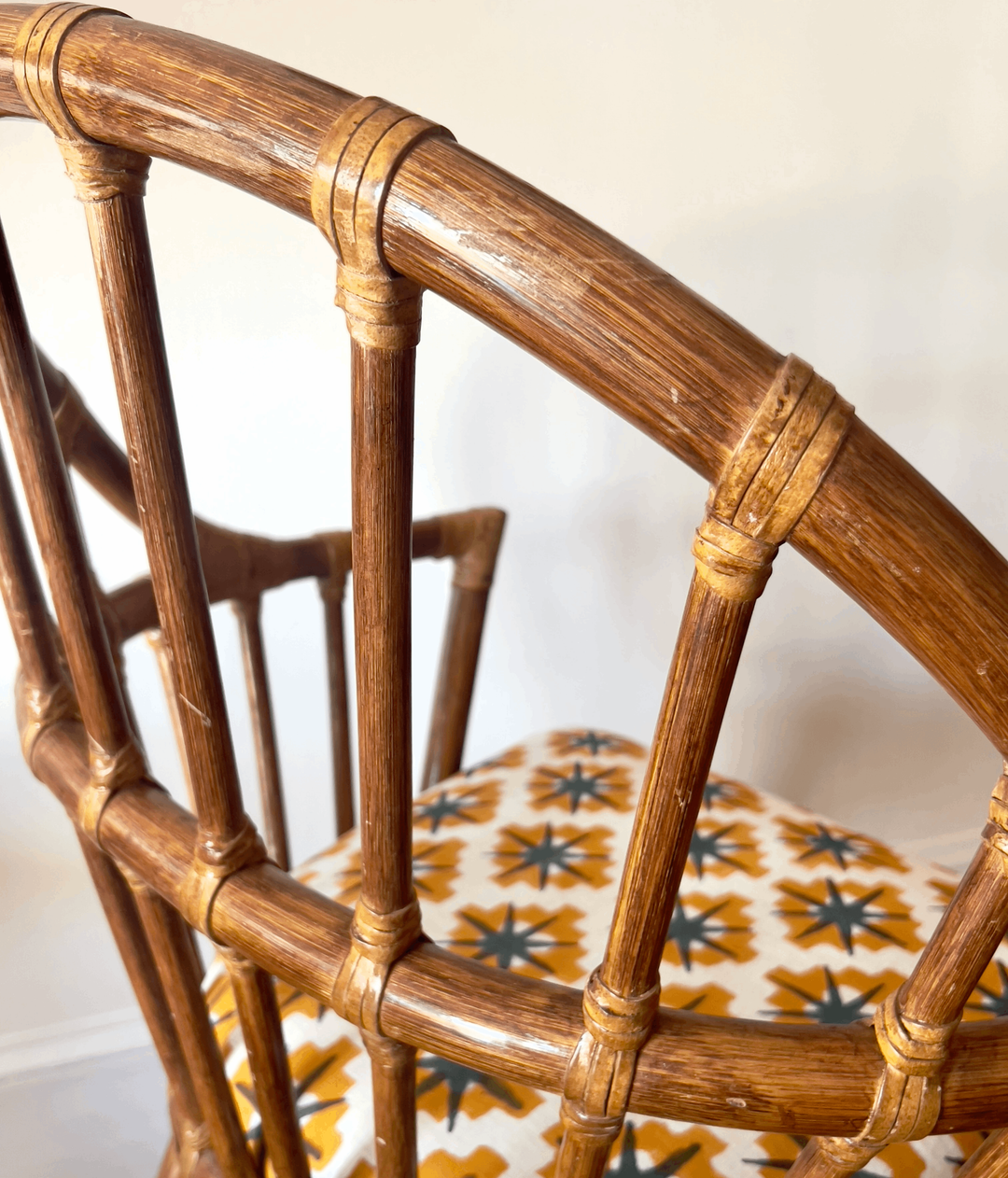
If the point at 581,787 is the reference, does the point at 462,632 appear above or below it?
above

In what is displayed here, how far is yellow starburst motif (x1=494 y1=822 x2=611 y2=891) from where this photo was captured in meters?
0.61

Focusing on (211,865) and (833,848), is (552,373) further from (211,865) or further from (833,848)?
(211,865)

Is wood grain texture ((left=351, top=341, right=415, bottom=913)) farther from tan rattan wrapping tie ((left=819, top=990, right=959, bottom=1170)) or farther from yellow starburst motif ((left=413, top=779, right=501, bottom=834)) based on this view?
yellow starburst motif ((left=413, top=779, right=501, bottom=834))

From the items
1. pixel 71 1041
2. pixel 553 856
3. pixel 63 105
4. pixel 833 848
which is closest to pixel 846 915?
pixel 833 848

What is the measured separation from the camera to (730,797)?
0.69m

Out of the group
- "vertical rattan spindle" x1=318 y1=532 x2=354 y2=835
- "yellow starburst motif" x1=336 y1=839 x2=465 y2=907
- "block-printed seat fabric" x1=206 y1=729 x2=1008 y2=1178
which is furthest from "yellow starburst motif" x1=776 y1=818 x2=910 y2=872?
"vertical rattan spindle" x1=318 y1=532 x2=354 y2=835

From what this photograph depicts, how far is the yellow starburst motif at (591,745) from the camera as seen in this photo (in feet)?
2.42

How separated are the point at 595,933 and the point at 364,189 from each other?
1.47ft

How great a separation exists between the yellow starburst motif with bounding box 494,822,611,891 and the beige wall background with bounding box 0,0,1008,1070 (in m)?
0.41

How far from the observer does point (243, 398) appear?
2.91ft

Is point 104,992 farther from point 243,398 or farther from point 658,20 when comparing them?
point 658,20

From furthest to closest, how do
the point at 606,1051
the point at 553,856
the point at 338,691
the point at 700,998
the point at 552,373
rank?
the point at 552,373 → the point at 338,691 → the point at 553,856 → the point at 700,998 → the point at 606,1051

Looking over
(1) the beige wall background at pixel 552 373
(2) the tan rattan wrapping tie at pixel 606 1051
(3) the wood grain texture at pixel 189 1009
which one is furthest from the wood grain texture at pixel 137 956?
(1) the beige wall background at pixel 552 373

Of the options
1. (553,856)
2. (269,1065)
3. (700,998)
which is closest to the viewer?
(269,1065)
